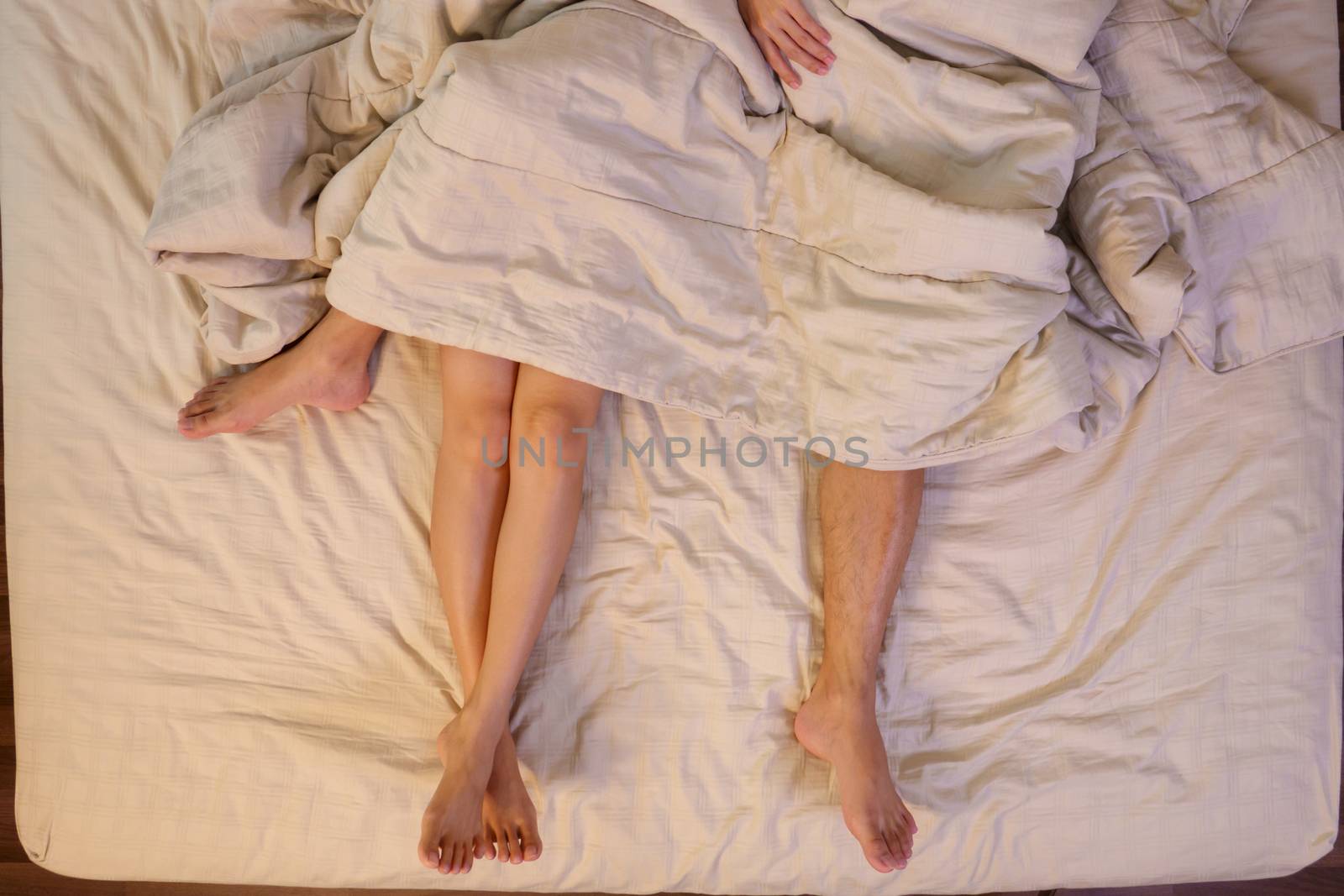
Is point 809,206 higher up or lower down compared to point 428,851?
higher up

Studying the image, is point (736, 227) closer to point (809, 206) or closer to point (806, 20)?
point (809, 206)

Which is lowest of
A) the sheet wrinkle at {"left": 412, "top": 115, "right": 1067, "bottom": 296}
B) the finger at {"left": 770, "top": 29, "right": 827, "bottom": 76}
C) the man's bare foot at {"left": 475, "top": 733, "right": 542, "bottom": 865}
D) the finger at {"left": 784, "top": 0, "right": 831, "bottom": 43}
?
the man's bare foot at {"left": 475, "top": 733, "right": 542, "bottom": 865}

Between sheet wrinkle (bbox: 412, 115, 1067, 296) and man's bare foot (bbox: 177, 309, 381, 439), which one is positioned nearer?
sheet wrinkle (bbox: 412, 115, 1067, 296)

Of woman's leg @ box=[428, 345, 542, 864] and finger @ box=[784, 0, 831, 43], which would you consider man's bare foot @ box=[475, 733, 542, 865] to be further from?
finger @ box=[784, 0, 831, 43]

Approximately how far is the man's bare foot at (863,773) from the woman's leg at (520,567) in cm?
37

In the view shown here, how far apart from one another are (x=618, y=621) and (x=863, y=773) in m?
0.35

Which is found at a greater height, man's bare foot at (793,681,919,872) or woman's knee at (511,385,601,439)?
woman's knee at (511,385,601,439)

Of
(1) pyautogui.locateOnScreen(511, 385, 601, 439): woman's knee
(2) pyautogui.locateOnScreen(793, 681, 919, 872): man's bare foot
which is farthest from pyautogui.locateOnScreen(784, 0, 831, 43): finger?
(2) pyautogui.locateOnScreen(793, 681, 919, 872): man's bare foot

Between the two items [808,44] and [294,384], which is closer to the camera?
[808,44]

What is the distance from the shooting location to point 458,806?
3.45 feet

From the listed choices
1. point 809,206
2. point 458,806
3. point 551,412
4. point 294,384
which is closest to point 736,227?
point 809,206

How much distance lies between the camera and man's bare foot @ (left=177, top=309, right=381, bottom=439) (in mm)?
1155

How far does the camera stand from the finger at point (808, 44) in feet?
3.43

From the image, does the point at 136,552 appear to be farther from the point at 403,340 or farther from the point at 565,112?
the point at 565,112
